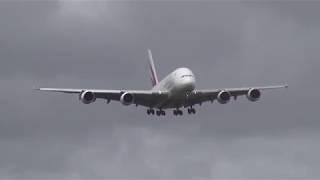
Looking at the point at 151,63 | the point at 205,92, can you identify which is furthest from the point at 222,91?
the point at 151,63

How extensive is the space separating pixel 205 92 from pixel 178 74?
4671 millimetres

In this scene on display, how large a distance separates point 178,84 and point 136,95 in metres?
8.24

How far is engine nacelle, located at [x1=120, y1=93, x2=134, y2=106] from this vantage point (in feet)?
414

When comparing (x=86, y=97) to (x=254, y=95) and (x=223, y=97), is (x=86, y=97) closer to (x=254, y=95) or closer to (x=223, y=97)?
(x=223, y=97)

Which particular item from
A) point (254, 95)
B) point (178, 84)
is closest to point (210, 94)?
point (254, 95)

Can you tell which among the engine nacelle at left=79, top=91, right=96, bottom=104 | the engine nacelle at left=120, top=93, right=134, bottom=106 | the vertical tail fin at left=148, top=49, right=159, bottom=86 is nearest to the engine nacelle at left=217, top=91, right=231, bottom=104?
the engine nacelle at left=120, top=93, right=134, bottom=106

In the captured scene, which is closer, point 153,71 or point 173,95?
point 173,95

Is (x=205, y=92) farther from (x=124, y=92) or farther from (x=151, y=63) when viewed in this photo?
(x=151, y=63)

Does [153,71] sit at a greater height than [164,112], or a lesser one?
greater

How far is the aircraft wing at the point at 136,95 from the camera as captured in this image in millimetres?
126250

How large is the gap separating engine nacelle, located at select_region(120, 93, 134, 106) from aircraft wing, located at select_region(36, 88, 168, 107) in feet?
1.86

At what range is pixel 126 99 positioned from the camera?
126250 mm

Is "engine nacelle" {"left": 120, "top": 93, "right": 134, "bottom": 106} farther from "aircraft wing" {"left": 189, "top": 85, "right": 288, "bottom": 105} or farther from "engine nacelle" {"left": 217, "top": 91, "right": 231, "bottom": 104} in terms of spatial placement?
"engine nacelle" {"left": 217, "top": 91, "right": 231, "bottom": 104}

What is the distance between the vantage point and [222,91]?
12738 cm
